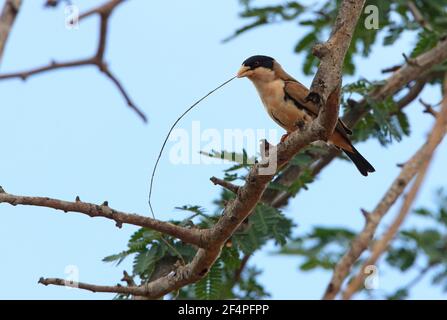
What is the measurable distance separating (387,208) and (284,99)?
90.8 inches

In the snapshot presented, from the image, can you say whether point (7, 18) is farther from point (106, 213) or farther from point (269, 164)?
point (269, 164)

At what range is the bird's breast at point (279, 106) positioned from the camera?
5826 millimetres

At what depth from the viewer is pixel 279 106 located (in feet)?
19.5

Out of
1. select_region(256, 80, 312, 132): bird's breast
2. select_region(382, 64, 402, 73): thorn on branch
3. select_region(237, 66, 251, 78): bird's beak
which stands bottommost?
select_region(256, 80, 312, 132): bird's breast

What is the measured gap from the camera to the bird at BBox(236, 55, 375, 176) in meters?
5.83

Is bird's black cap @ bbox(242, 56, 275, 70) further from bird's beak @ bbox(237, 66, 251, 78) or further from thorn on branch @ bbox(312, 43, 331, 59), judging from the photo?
thorn on branch @ bbox(312, 43, 331, 59)

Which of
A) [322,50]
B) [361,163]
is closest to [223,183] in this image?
[322,50]

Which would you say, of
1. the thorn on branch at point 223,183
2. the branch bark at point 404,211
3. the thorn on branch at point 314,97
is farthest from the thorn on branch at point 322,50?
the branch bark at point 404,211

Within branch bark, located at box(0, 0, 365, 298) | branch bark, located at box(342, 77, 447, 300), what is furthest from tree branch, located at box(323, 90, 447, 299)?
branch bark, located at box(0, 0, 365, 298)

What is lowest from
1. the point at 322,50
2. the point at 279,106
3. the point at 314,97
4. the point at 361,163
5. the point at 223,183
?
the point at 223,183

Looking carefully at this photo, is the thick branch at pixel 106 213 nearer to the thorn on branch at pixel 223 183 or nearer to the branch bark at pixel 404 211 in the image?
the thorn on branch at pixel 223 183
